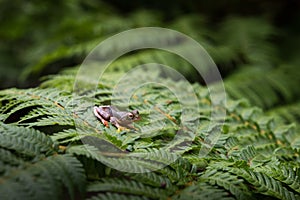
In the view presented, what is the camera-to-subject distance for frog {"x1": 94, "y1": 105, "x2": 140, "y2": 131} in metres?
0.87

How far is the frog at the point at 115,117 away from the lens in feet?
2.85

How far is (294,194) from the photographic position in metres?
0.81

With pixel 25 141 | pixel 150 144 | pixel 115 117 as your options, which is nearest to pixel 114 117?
pixel 115 117

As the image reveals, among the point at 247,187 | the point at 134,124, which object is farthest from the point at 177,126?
the point at 247,187

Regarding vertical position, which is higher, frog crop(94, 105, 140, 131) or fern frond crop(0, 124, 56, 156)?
frog crop(94, 105, 140, 131)

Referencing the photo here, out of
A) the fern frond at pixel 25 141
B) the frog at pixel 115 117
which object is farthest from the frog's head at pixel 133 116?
the fern frond at pixel 25 141

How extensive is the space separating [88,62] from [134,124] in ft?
4.41

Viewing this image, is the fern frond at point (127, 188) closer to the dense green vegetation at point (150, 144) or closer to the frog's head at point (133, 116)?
the dense green vegetation at point (150, 144)

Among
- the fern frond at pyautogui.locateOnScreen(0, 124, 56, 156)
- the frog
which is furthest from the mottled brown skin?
the fern frond at pyautogui.locateOnScreen(0, 124, 56, 156)

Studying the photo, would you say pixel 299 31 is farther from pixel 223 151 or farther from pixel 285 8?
pixel 223 151

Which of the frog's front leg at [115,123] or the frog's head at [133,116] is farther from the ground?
the frog's head at [133,116]

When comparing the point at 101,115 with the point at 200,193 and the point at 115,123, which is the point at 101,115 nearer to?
the point at 115,123

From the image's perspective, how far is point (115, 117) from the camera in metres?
0.90

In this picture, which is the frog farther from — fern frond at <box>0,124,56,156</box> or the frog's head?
fern frond at <box>0,124,56,156</box>
